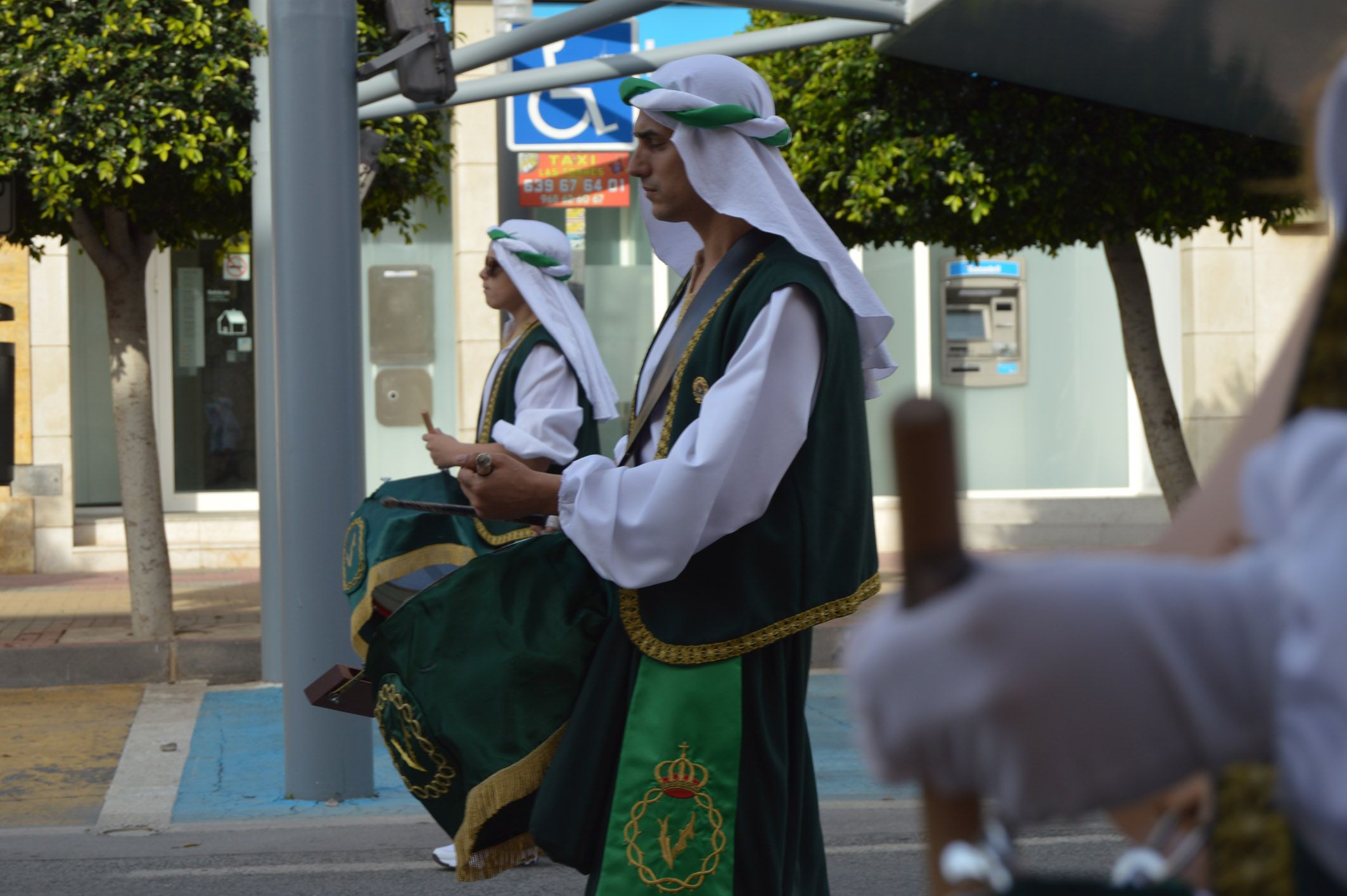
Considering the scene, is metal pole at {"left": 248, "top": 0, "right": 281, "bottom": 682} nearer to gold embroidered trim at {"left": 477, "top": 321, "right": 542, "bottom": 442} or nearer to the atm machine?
gold embroidered trim at {"left": 477, "top": 321, "right": 542, "bottom": 442}

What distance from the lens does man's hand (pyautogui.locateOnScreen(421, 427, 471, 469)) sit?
11.5 feet

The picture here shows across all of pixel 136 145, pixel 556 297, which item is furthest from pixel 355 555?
pixel 136 145

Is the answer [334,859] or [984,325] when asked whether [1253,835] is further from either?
[984,325]

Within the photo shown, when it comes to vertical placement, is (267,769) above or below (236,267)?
below

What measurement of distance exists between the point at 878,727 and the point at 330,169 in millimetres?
4919

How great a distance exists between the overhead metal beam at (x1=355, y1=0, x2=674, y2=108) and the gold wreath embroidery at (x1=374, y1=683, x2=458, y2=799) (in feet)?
12.3

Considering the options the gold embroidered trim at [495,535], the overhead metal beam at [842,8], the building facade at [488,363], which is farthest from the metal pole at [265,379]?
the building facade at [488,363]

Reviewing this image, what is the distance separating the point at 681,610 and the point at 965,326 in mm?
11444

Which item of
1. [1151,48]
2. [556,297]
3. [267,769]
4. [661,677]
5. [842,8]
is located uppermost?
[842,8]

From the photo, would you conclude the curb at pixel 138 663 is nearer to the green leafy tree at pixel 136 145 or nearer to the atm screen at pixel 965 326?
the green leafy tree at pixel 136 145

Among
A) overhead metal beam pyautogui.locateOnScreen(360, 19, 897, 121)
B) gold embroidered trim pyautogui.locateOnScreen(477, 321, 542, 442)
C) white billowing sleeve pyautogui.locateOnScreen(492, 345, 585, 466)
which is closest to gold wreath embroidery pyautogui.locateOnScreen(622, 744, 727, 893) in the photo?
white billowing sleeve pyautogui.locateOnScreen(492, 345, 585, 466)

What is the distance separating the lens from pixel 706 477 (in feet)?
7.68

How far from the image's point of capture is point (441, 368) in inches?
525

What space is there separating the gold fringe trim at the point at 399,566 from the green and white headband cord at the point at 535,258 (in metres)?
1.42
